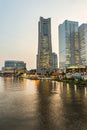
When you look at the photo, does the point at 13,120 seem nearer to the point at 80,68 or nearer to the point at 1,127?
the point at 1,127

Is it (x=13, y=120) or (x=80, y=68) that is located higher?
(x=80, y=68)

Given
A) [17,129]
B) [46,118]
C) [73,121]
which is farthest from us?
[46,118]

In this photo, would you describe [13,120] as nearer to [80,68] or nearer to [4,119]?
[4,119]

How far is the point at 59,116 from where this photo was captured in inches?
591

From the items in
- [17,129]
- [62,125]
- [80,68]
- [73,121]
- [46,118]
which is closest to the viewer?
[17,129]

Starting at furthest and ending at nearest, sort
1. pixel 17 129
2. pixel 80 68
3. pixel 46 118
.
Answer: pixel 80 68 < pixel 46 118 < pixel 17 129

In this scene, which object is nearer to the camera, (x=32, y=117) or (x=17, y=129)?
(x=17, y=129)

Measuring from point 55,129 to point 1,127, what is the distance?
314cm

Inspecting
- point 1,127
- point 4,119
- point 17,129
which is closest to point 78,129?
point 17,129

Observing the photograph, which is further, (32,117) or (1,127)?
(32,117)

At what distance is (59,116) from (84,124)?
274cm

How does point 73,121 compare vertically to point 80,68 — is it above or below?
below

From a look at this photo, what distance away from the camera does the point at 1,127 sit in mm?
11906

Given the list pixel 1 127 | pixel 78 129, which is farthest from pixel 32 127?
pixel 78 129
